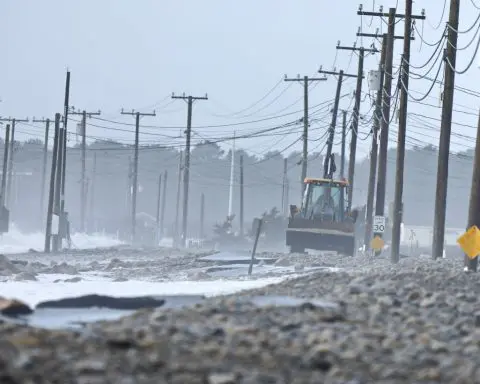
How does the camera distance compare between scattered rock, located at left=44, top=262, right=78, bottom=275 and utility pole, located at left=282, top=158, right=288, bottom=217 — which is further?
utility pole, located at left=282, top=158, right=288, bottom=217

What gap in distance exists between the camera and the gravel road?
10805 mm

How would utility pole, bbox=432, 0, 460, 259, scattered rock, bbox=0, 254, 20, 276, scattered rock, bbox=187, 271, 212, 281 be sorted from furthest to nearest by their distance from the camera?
1. utility pole, bbox=432, 0, 460, 259
2. scattered rock, bbox=0, 254, 20, 276
3. scattered rock, bbox=187, 271, 212, 281

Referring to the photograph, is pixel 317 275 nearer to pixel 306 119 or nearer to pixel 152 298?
pixel 152 298

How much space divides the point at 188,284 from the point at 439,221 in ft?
36.5

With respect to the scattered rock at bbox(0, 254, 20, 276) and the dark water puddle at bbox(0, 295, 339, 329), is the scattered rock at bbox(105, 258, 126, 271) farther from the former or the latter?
the dark water puddle at bbox(0, 295, 339, 329)

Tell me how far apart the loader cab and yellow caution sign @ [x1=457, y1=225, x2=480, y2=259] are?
81.4ft

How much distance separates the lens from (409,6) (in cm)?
4666

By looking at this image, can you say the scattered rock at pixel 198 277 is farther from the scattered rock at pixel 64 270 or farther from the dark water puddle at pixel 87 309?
the dark water puddle at pixel 87 309

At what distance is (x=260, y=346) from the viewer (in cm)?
1259

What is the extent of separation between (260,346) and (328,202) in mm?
42250

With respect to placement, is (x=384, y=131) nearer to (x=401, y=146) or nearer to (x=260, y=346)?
(x=401, y=146)

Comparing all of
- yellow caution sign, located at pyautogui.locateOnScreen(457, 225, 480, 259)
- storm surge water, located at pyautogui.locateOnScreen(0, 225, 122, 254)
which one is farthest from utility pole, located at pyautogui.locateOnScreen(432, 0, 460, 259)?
storm surge water, located at pyautogui.locateOnScreen(0, 225, 122, 254)

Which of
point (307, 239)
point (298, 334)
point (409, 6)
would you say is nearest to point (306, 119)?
point (307, 239)

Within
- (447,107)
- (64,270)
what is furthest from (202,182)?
(447,107)
